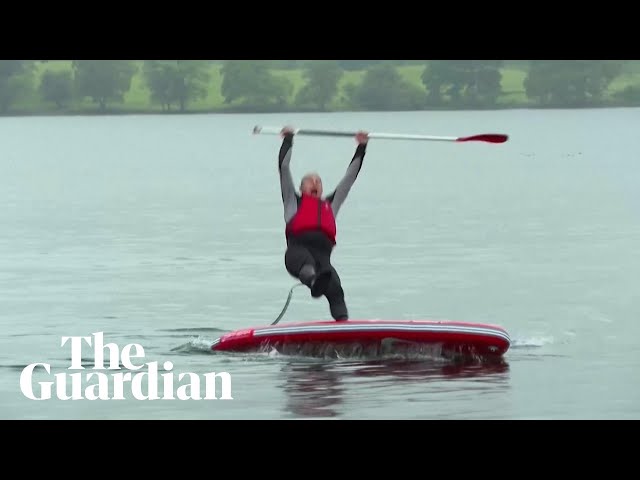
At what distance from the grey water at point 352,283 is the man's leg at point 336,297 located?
20.1 inches

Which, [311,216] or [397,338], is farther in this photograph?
[397,338]

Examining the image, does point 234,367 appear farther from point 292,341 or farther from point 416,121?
point 416,121

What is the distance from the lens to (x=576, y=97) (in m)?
136

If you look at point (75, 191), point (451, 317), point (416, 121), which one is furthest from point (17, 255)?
point (416, 121)

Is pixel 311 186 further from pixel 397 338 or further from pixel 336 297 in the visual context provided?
pixel 397 338

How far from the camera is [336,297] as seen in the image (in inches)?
685

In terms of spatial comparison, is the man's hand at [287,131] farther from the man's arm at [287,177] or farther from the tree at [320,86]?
the tree at [320,86]

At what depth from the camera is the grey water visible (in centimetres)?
1577

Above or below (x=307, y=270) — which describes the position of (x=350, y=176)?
above

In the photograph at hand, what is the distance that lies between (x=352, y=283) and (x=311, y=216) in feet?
24.6

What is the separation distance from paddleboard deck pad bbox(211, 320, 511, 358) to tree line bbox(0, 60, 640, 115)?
11379cm

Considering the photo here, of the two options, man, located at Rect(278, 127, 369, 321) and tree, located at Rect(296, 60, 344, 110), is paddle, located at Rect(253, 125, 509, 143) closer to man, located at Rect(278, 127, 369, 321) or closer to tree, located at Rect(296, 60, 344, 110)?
man, located at Rect(278, 127, 369, 321)

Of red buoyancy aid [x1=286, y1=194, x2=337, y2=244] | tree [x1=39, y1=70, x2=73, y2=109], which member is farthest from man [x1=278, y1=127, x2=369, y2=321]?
tree [x1=39, y1=70, x2=73, y2=109]

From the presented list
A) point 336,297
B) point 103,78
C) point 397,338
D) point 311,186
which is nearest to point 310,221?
point 311,186
